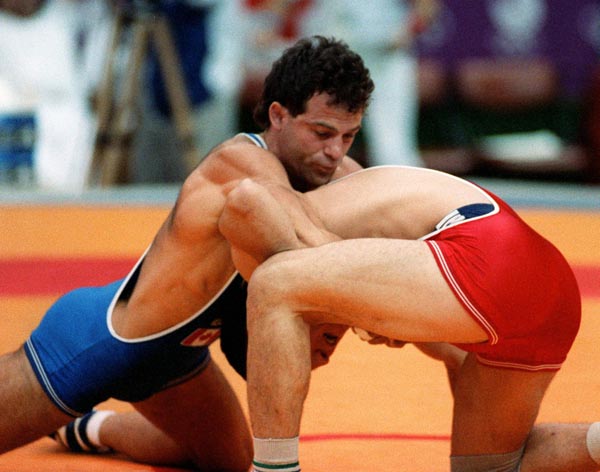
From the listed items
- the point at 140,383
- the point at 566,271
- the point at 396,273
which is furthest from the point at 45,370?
the point at 566,271

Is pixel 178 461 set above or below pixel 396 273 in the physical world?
below

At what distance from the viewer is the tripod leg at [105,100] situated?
10367mm

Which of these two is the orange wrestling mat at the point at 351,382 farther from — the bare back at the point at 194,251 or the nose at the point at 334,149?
the nose at the point at 334,149

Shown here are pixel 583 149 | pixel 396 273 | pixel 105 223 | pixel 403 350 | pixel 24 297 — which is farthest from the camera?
pixel 583 149

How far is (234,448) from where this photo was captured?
402cm

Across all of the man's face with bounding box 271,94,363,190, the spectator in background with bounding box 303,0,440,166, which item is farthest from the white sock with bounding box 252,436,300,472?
the spectator in background with bounding box 303,0,440,166

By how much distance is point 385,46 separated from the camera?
35.2ft

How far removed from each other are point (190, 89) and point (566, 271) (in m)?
8.21

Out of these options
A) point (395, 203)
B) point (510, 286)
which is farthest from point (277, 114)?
point (510, 286)

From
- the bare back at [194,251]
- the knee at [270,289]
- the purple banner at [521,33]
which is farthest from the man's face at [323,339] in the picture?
the purple banner at [521,33]

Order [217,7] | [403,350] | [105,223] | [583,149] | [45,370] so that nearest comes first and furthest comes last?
[45,370] → [403,350] → [105,223] → [217,7] → [583,149]

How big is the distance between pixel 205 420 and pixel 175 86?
6819mm

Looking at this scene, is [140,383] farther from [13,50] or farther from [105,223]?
[13,50]

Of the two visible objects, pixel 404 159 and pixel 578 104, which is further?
pixel 578 104
